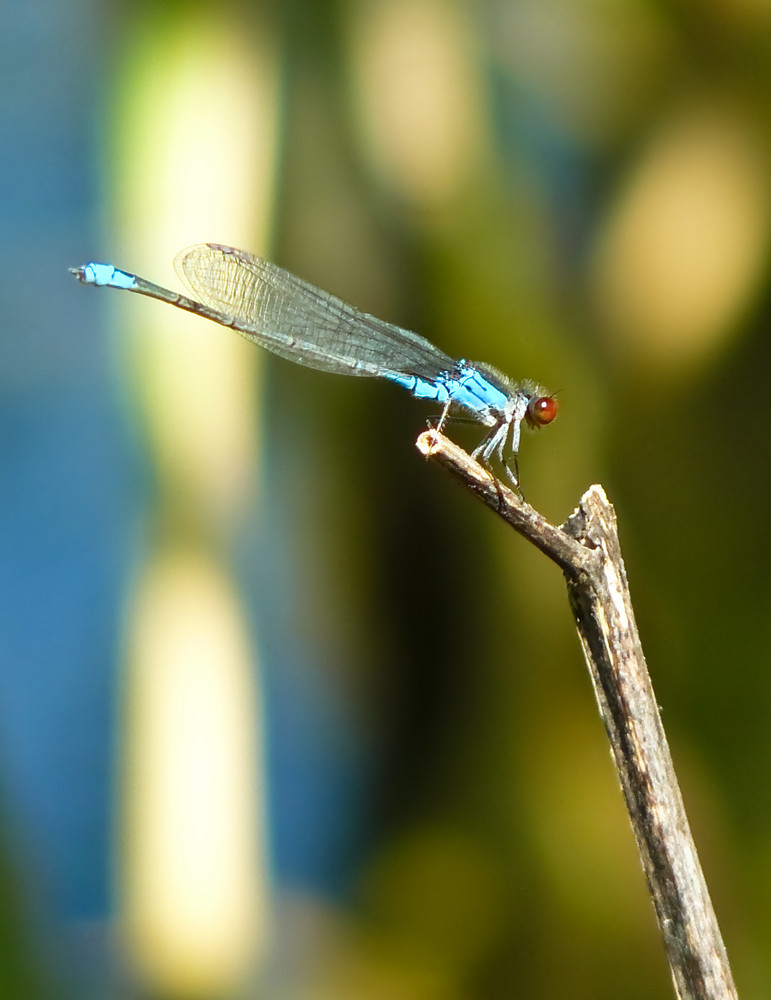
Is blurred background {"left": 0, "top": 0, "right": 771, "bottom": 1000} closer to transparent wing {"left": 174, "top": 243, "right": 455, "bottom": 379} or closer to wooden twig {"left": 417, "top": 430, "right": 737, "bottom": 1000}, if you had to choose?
transparent wing {"left": 174, "top": 243, "right": 455, "bottom": 379}

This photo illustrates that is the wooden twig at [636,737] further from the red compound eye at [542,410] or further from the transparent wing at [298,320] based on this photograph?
the transparent wing at [298,320]

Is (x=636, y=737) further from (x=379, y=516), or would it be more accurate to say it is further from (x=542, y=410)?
(x=379, y=516)

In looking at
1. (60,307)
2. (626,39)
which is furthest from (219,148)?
(626,39)

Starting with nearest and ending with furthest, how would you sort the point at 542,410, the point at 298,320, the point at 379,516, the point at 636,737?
1. the point at 636,737
2. the point at 542,410
3. the point at 298,320
4. the point at 379,516

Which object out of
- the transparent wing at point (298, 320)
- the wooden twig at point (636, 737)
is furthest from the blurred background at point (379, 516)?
the wooden twig at point (636, 737)

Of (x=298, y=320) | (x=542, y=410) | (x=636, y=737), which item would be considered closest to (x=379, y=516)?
(x=298, y=320)

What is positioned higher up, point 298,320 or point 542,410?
point 298,320

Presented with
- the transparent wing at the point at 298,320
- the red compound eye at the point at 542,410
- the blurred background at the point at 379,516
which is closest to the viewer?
the red compound eye at the point at 542,410
